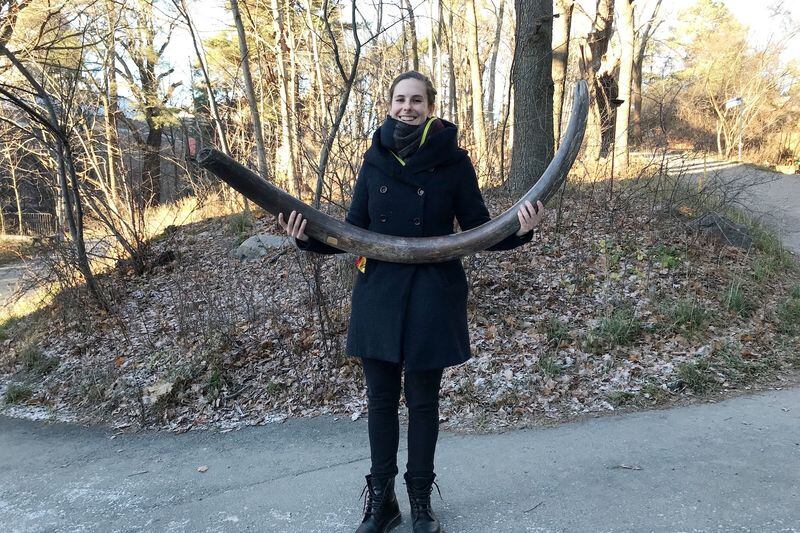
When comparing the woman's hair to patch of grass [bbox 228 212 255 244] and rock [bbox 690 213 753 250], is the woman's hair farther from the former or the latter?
patch of grass [bbox 228 212 255 244]

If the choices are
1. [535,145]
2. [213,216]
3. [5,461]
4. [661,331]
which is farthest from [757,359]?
[213,216]

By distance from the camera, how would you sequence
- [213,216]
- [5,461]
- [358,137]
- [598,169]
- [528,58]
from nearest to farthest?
[5,461] < [358,137] < [528,58] < [598,169] < [213,216]

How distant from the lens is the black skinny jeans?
235cm

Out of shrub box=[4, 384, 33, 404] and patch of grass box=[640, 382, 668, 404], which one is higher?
patch of grass box=[640, 382, 668, 404]

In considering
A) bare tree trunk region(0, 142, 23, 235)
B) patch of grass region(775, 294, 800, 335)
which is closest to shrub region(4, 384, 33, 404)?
bare tree trunk region(0, 142, 23, 235)

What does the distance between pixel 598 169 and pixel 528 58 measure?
1.99 m

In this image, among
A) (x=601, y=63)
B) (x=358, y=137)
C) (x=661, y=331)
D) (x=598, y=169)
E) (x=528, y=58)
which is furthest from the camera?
(x=601, y=63)

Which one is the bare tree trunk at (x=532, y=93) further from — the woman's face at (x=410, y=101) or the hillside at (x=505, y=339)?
the woman's face at (x=410, y=101)

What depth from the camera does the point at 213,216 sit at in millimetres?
11711

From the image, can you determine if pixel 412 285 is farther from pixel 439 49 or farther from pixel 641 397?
pixel 439 49

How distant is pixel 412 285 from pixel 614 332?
10.7ft

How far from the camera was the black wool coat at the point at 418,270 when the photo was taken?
224 cm

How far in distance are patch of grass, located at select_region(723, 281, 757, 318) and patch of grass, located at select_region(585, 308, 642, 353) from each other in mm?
1130

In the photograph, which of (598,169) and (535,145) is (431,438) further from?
(598,169)
